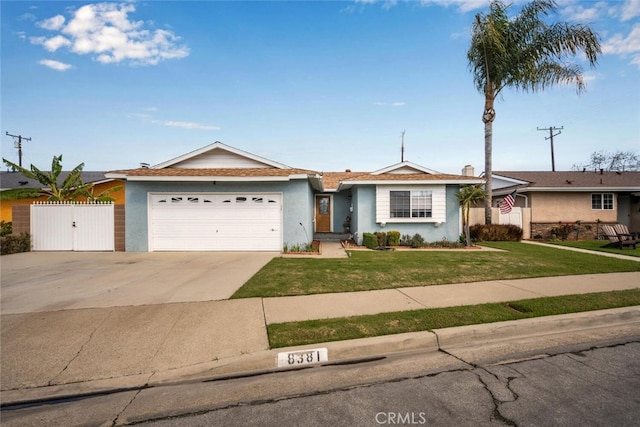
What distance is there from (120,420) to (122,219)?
11985 mm

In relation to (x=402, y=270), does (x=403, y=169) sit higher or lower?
higher

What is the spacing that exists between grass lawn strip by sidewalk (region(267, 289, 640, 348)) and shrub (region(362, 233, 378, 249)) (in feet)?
25.9

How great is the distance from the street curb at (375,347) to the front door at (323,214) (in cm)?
1498

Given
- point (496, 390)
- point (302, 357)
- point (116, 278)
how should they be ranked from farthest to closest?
point (116, 278), point (302, 357), point (496, 390)

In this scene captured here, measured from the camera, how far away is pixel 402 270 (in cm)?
845

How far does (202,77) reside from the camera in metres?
16.5

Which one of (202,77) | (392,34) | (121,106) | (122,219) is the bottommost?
(122,219)

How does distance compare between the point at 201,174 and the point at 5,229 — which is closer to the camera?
the point at 201,174

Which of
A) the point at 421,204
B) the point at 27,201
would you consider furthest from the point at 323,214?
the point at 27,201

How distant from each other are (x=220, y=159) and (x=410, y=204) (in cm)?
939

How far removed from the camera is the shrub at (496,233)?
1656 centimetres

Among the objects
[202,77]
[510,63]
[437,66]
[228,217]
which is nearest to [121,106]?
[202,77]

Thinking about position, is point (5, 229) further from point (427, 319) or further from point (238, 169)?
point (427, 319)

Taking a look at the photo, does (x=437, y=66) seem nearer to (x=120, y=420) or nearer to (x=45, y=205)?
(x=120, y=420)
